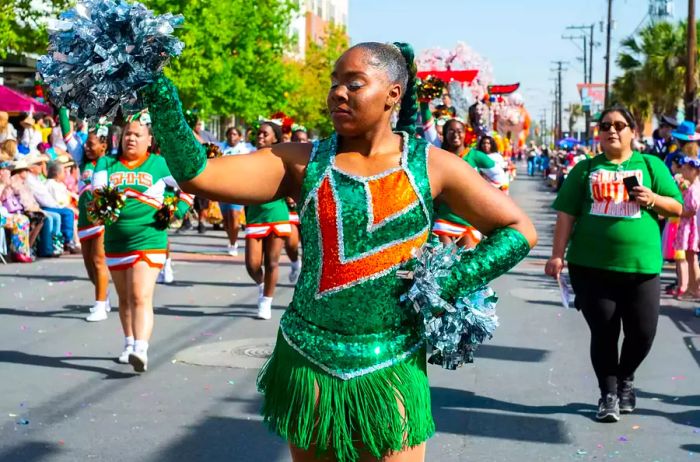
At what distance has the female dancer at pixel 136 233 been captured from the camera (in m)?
7.74

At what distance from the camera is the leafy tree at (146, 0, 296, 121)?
29.9 metres

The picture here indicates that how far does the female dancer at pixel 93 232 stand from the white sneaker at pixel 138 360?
146 centimetres

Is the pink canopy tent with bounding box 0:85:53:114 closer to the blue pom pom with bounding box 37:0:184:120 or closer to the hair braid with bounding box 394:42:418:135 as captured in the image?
the hair braid with bounding box 394:42:418:135

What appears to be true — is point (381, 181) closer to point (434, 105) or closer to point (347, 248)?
point (347, 248)

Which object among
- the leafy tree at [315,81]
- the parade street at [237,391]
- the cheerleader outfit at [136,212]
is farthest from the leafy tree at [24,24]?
the leafy tree at [315,81]

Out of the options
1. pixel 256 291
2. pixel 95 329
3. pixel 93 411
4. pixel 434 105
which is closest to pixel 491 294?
pixel 93 411

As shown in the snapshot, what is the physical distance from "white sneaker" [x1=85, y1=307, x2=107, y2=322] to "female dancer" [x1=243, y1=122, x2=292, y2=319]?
137 cm

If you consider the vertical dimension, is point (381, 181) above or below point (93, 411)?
above

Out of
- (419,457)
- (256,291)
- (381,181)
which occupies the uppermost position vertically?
(381,181)

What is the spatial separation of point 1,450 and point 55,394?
1403 mm

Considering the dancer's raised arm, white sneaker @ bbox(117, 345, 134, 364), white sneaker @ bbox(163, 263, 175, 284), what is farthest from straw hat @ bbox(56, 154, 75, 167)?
the dancer's raised arm

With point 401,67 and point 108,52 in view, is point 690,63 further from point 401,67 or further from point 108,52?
point 108,52

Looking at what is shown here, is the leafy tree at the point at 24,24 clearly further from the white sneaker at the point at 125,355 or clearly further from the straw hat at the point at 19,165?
the white sneaker at the point at 125,355

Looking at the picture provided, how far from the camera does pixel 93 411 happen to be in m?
6.78
